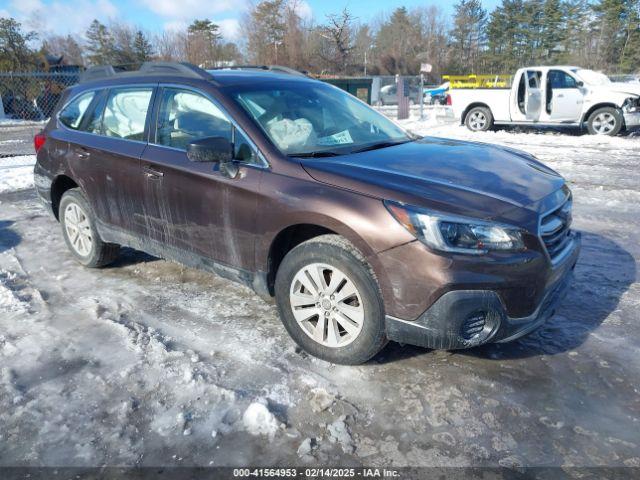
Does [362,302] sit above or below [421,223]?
below

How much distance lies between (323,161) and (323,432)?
1.59 m

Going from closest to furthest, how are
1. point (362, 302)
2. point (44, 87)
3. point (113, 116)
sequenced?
point (362, 302) → point (113, 116) → point (44, 87)

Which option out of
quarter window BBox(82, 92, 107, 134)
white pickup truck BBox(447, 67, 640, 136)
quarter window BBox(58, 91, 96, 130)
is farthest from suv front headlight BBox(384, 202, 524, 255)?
white pickup truck BBox(447, 67, 640, 136)

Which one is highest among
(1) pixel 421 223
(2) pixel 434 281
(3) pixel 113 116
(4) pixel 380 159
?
(3) pixel 113 116

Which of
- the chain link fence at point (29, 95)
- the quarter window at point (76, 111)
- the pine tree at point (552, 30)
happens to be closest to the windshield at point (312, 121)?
the quarter window at point (76, 111)

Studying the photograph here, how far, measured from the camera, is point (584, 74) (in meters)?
13.5

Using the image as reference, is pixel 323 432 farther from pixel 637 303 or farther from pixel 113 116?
pixel 113 116

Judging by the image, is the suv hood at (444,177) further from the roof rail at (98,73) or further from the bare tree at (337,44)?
the bare tree at (337,44)

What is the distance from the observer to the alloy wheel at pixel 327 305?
297cm

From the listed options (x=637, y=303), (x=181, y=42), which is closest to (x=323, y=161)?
(x=637, y=303)

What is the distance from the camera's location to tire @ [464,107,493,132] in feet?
48.8

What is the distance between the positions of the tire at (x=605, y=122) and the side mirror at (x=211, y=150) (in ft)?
41.7

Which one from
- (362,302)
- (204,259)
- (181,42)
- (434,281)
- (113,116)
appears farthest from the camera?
(181,42)

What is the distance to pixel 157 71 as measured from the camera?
4102 millimetres
